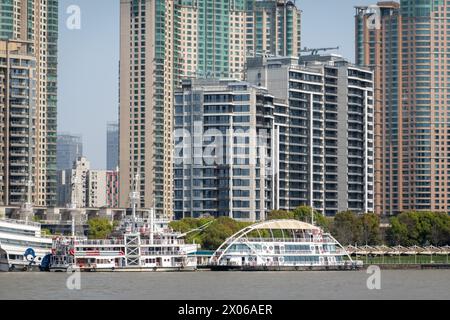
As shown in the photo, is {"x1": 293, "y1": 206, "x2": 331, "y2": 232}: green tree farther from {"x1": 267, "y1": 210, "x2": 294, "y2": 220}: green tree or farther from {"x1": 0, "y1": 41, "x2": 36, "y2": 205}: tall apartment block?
{"x1": 0, "y1": 41, "x2": 36, "y2": 205}: tall apartment block

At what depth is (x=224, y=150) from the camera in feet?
566

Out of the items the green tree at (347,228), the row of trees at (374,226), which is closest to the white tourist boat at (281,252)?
the row of trees at (374,226)

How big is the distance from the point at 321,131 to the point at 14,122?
45.2 m

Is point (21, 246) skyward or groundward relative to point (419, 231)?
skyward

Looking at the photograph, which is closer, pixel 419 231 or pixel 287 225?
pixel 287 225

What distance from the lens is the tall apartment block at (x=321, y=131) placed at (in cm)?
18412

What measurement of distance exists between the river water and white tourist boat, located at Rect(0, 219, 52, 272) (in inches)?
369

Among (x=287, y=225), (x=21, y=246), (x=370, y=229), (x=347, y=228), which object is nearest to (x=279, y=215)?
(x=347, y=228)

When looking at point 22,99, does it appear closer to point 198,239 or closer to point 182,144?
point 182,144

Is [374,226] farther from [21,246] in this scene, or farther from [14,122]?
[21,246]

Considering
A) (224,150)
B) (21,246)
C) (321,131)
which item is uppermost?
(321,131)

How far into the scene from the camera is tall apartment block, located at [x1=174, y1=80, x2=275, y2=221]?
17188cm

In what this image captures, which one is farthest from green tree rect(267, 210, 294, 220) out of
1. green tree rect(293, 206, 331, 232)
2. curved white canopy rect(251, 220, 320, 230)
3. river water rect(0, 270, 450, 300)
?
river water rect(0, 270, 450, 300)
